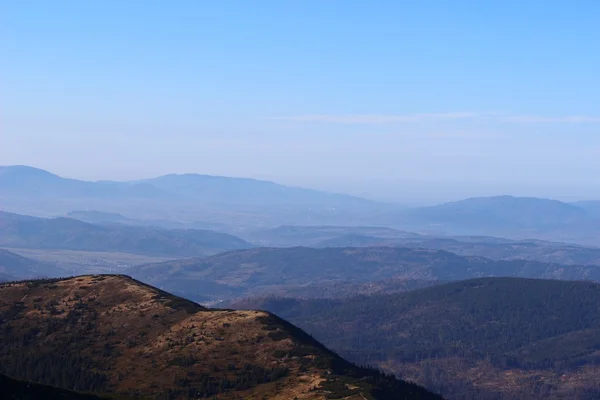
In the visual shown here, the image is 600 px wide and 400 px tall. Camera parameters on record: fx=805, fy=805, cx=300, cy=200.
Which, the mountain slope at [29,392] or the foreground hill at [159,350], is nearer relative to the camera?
the mountain slope at [29,392]

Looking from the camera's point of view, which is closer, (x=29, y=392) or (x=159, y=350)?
(x=29, y=392)

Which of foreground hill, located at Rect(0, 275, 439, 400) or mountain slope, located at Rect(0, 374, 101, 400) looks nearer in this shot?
mountain slope, located at Rect(0, 374, 101, 400)

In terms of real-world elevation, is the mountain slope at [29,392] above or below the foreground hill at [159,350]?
above

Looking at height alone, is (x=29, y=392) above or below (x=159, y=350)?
above

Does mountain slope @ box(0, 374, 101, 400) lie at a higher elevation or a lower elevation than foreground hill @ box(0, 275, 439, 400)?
higher

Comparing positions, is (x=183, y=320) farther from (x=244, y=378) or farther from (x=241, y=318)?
(x=244, y=378)

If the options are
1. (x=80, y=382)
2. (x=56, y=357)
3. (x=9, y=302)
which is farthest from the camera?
(x=9, y=302)

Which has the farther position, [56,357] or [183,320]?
[183,320]

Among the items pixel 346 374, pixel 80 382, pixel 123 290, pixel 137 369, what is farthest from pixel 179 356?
pixel 123 290
